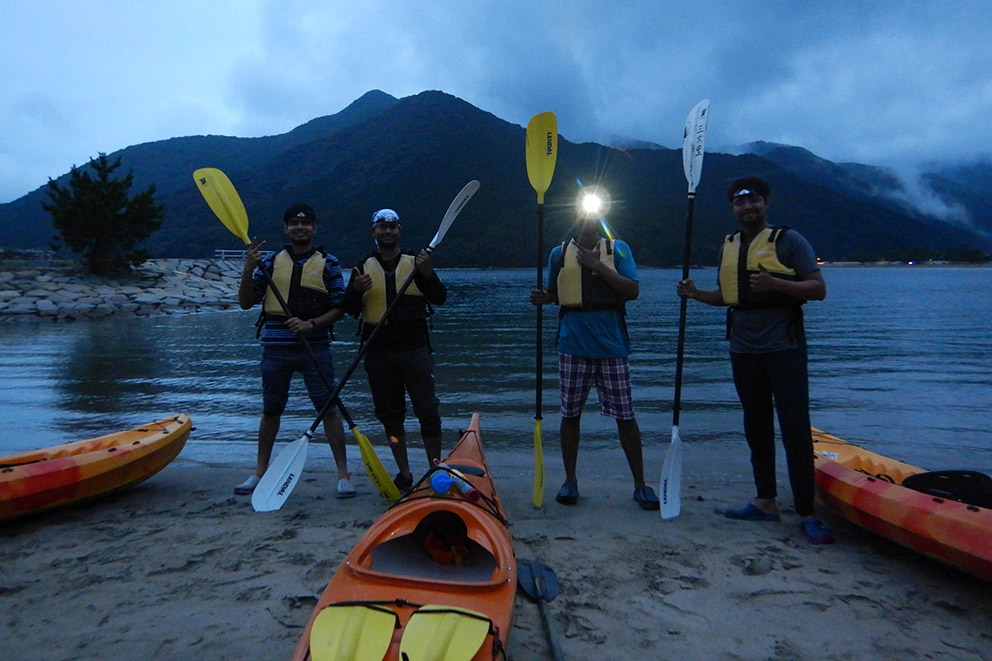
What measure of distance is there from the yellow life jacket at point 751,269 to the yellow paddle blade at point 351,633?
109 inches

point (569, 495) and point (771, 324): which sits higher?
point (771, 324)

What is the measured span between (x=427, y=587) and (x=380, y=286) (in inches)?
94.8

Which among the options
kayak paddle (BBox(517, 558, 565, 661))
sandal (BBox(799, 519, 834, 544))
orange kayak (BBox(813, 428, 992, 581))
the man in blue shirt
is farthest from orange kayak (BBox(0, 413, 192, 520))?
orange kayak (BBox(813, 428, 992, 581))

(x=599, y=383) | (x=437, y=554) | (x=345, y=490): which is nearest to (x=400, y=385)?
(x=345, y=490)

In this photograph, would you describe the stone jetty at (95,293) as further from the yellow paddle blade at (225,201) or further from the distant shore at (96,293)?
the yellow paddle blade at (225,201)

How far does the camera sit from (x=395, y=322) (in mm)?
4234

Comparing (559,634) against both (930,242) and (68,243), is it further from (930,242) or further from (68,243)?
(930,242)

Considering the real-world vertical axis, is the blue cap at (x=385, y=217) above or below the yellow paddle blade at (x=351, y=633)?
above

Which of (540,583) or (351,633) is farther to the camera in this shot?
(540,583)

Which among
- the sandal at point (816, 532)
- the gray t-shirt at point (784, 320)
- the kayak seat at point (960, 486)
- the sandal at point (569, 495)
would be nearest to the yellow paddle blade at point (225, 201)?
the sandal at point (569, 495)

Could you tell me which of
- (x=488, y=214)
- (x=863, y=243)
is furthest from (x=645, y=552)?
(x=863, y=243)

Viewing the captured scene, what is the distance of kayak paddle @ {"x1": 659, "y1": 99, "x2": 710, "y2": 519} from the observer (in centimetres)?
404

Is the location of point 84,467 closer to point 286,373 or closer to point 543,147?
point 286,373

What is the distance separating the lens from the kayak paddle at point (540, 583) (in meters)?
2.76
